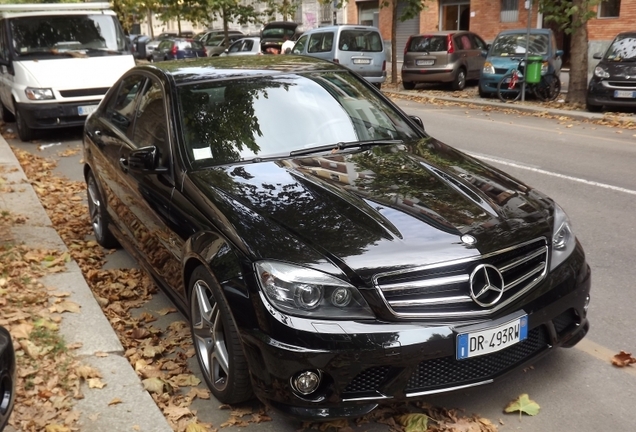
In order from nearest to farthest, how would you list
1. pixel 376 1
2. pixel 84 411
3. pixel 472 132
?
pixel 84 411 < pixel 472 132 < pixel 376 1

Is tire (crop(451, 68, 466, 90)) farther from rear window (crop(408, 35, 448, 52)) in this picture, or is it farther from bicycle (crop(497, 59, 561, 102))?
bicycle (crop(497, 59, 561, 102))

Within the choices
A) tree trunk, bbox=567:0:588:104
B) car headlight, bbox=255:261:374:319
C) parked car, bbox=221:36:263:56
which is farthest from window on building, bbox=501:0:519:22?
car headlight, bbox=255:261:374:319

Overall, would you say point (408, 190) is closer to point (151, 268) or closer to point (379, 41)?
point (151, 268)

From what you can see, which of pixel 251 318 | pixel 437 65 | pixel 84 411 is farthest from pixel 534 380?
pixel 437 65

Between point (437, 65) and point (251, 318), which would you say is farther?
point (437, 65)

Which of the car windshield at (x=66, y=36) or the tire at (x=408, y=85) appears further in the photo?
the tire at (x=408, y=85)

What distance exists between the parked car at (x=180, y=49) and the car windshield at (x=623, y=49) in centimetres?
2047

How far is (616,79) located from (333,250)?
42.9 feet

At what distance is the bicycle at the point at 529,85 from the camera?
57.5 feet

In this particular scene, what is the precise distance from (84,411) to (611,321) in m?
3.18

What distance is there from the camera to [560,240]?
3.77 meters

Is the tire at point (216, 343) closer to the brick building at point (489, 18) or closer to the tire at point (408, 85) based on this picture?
the tire at point (408, 85)

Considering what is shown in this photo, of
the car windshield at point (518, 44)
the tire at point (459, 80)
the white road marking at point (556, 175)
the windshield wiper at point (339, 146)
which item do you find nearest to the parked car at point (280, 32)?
the tire at point (459, 80)

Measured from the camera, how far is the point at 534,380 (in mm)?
3916
